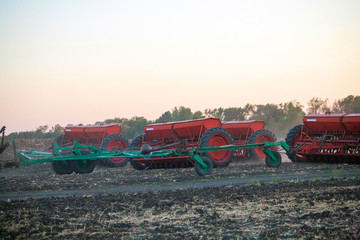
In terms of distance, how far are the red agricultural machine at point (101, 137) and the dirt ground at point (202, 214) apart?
952 centimetres

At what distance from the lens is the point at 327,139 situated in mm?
18859

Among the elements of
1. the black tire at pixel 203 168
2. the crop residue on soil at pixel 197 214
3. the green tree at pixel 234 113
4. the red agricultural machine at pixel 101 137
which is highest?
the green tree at pixel 234 113

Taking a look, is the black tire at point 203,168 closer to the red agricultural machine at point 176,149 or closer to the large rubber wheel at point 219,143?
the red agricultural machine at point 176,149

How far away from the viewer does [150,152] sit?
14.9 meters

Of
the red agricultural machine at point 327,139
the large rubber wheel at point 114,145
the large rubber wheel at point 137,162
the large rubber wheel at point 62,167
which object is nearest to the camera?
the large rubber wheel at point 62,167

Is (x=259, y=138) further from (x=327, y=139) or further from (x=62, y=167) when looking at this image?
(x=62, y=167)

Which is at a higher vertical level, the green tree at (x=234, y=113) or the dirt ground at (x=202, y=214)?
the green tree at (x=234, y=113)

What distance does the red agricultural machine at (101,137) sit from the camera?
65.1ft

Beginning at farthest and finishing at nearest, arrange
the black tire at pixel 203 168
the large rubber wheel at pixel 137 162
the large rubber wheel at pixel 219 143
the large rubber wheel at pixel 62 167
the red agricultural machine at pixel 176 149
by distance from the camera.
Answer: the large rubber wheel at pixel 137 162 < the large rubber wheel at pixel 219 143 < the large rubber wheel at pixel 62 167 < the red agricultural machine at pixel 176 149 < the black tire at pixel 203 168

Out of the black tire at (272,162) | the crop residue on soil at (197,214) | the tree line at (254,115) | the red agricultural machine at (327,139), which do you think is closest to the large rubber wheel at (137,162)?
the black tire at (272,162)

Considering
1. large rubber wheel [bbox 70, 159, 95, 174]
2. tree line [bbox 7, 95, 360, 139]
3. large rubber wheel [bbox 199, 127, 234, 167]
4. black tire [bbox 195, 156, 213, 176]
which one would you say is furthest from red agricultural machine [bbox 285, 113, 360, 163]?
tree line [bbox 7, 95, 360, 139]

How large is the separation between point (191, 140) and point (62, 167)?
16.6ft

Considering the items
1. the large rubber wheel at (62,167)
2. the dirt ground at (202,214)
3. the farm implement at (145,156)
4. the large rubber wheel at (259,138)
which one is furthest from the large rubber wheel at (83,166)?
the large rubber wheel at (259,138)

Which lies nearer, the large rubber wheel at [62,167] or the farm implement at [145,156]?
the farm implement at [145,156]
